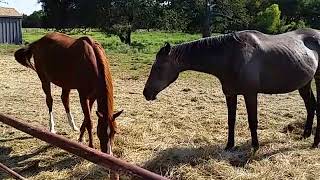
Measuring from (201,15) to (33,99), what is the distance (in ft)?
94.4

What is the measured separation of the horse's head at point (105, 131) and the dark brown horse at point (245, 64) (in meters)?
0.88

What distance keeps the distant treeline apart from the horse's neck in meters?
25.4

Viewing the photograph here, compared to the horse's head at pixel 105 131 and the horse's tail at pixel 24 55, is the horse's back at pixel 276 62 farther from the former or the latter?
the horse's tail at pixel 24 55

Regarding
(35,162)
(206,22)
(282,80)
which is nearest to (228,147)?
(282,80)

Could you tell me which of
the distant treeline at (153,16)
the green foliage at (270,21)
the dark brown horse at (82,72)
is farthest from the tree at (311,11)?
the dark brown horse at (82,72)

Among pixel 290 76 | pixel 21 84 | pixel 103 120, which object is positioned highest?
pixel 290 76

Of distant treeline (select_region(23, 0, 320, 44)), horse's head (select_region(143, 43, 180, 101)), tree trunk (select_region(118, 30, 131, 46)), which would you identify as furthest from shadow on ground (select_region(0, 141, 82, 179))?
tree trunk (select_region(118, 30, 131, 46))

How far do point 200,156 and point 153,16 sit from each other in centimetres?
2730

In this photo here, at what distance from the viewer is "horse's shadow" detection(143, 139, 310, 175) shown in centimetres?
467

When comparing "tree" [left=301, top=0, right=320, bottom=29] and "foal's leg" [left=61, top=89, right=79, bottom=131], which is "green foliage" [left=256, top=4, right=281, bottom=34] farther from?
"foal's leg" [left=61, top=89, right=79, bottom=131]

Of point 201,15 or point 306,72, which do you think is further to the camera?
point 201,15

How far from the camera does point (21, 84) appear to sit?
35.3 ft

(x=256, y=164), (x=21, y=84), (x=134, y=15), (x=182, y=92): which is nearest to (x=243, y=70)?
(x=256, y=164)

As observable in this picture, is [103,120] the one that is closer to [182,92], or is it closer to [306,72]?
[306,72]
